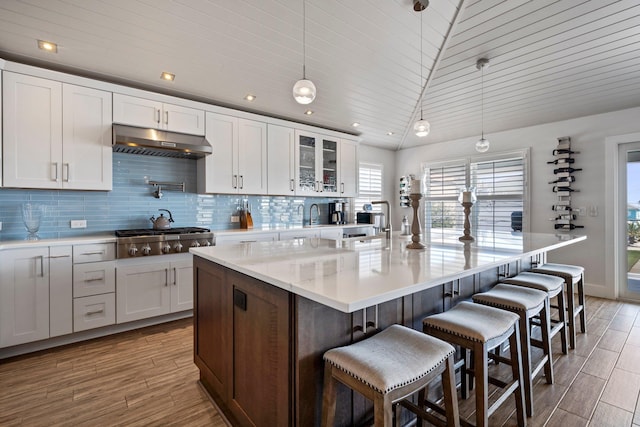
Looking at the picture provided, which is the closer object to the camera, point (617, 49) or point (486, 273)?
point (486, 273)

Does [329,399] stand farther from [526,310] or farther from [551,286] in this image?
[551,286]

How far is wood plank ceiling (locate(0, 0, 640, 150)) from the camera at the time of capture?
2285 mm

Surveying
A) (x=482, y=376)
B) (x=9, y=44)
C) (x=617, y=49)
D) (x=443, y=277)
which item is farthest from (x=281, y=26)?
(x=617, y=49)

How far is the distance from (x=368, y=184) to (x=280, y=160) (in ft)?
7.36

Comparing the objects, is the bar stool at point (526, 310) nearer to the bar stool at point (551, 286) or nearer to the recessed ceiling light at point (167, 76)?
the bar stool at point (551, 286)

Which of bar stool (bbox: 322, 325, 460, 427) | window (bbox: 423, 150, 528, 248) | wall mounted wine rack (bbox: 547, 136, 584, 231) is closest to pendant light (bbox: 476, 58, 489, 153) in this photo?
window (bbox: 423, 150, 528, 248)

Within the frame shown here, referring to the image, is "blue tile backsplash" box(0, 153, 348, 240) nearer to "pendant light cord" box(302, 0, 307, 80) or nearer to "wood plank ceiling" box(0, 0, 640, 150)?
"wood plank ceiling" box(0, 0, 640, 150)

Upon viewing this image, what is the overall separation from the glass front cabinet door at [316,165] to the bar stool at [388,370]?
11.0 feet

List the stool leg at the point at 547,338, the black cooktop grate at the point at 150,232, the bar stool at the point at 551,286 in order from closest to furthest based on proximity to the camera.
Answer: the stool leg at the point at 547,338 < the bar stool at the point at 551,286 < the black cooktop grate at the point at 150,232

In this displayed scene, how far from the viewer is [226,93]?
136 inches

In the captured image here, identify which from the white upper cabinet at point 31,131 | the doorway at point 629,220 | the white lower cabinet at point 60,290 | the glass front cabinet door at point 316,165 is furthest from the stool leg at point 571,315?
the white upper cabinet at point 31,131

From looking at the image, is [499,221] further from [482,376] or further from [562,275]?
[482,376]

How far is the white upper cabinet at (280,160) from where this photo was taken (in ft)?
13.5

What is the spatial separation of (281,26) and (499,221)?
14.2 ft
